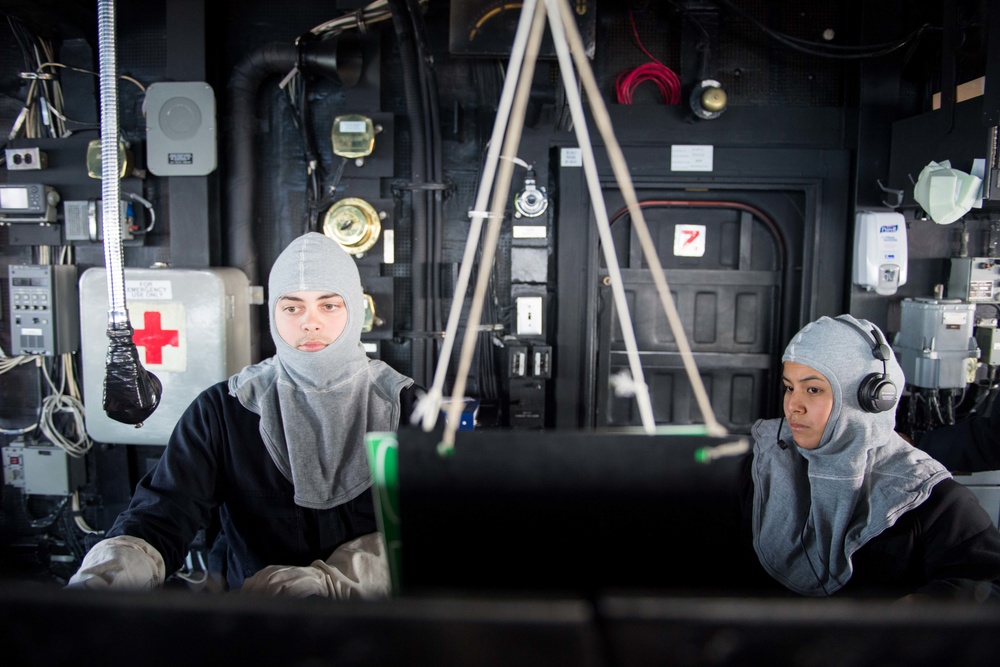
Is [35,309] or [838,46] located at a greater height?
[838,46]

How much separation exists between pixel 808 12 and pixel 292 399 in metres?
2.96

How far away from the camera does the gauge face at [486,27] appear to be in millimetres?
2314

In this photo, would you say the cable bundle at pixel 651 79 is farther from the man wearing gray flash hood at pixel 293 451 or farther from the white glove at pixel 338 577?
the white glove at pixel 338 577

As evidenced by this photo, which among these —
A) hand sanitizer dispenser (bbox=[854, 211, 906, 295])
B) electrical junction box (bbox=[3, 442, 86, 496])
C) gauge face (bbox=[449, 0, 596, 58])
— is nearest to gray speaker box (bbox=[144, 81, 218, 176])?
gauge face (bbox=[449, 0, 596, 58])

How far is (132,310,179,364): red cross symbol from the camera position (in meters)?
2.67

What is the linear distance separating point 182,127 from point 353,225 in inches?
35.6

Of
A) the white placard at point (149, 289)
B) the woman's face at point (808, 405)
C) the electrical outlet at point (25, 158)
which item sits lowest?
the woman's face at point (808, 405)

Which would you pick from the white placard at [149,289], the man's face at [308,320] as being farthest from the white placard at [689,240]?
the white placard at [149,289]

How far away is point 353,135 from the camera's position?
9.32 ft

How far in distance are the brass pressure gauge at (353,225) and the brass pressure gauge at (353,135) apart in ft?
0.74

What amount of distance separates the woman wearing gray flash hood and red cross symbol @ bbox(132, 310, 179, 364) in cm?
235

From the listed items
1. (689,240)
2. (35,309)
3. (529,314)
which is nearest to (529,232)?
(529,314)

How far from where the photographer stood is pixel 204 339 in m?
2.66

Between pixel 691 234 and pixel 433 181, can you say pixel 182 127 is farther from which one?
pixel 691 234
